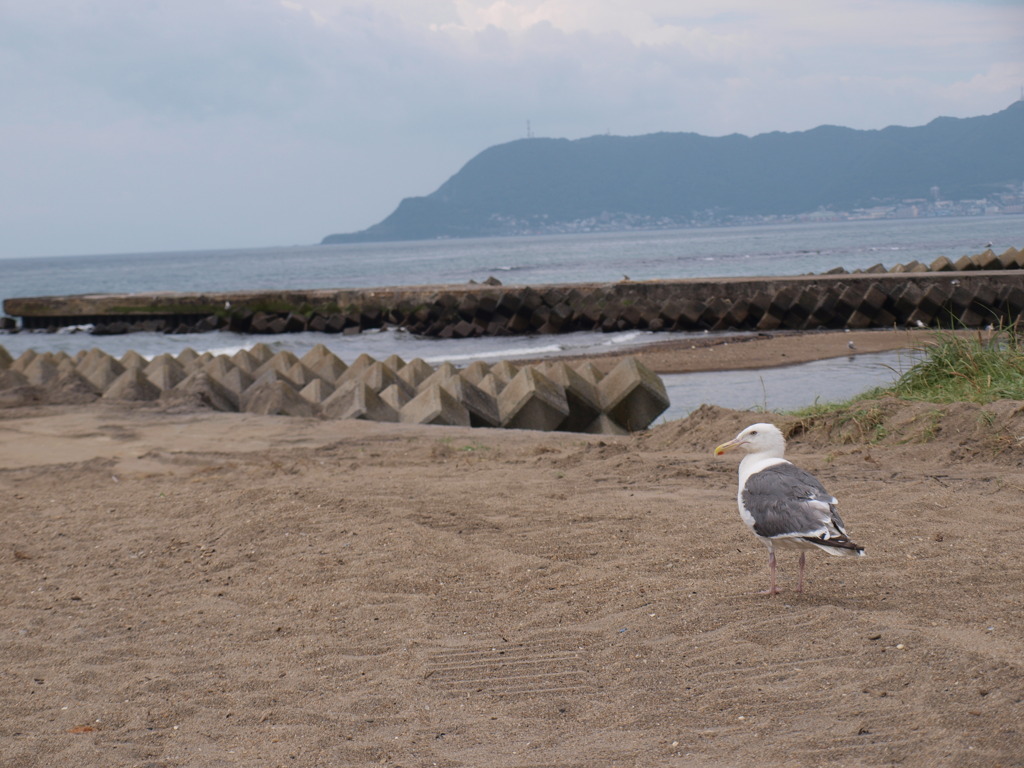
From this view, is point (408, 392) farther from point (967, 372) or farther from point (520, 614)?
point (520, 614)

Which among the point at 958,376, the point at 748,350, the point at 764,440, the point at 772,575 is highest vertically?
the point at 764,440

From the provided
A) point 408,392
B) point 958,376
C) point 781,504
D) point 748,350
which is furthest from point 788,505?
point 748,350

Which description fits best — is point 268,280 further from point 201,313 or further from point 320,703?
point 320,703

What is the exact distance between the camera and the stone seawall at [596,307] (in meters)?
21.3

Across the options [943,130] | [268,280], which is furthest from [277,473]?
[943,130]

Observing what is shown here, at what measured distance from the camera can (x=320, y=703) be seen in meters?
3.28

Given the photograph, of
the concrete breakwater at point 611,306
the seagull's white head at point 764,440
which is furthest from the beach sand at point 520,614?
the concrete breakwater at point 611,306

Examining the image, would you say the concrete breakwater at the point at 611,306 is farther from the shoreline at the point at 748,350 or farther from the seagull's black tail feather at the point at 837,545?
the seagull's black tail feather at the point at 837,545

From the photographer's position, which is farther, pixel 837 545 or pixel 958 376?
pixel 958 376

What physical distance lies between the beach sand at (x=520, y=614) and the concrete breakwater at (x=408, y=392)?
251cm

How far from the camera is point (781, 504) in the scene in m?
3.64

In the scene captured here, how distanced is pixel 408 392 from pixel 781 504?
285 inches

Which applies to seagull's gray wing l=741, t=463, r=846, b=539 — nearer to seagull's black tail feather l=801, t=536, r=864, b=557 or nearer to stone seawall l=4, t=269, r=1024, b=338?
seagull's black tail feather l=801, t=536, r=864, b=557

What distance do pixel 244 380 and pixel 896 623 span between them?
855 cm
